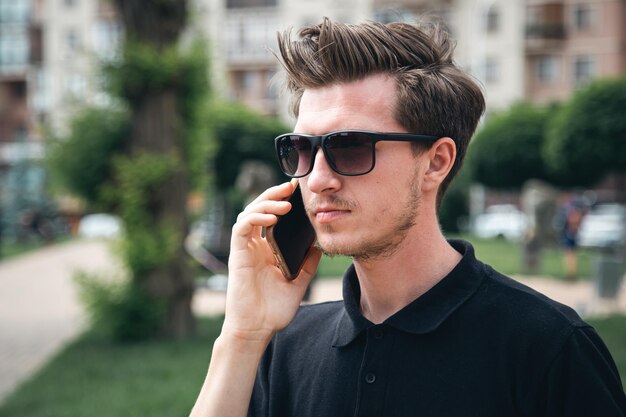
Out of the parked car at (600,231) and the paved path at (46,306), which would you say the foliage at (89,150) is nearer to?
the paved path at (46,306)

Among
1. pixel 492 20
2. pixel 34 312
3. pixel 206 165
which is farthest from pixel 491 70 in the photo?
pixel 206 165

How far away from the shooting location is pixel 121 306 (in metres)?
8.91

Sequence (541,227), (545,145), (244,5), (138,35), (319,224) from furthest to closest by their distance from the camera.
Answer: (244,5) < (545,145) < (541,227) < (138,35) < (319,224)

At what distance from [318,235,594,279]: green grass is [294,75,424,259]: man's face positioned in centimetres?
1180

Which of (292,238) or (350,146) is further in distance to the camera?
(292,238)

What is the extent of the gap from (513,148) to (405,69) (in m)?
23.6

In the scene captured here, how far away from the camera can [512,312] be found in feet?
5.41

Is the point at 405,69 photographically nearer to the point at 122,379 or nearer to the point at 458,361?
the point at 458,361

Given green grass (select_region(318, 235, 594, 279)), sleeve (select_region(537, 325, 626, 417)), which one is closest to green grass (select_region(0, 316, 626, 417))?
sleeve (select_region(537, 325, 626, 417))

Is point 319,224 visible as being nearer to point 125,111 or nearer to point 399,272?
point 399,272

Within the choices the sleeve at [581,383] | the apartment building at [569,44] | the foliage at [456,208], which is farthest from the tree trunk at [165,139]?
the apartment building at [569,44]

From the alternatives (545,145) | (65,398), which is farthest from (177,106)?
(545,145)

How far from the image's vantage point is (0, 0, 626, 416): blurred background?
28.3 ft

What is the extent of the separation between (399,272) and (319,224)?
219 mm
